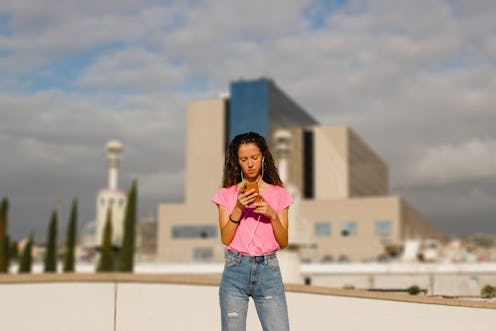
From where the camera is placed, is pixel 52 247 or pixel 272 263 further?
pixel 52 247

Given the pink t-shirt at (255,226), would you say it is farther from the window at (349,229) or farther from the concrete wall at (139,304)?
the window at (349,229)

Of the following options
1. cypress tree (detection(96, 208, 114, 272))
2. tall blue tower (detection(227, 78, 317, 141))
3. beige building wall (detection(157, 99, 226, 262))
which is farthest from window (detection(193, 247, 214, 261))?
cypress tree (detection(96, 208, 114, 272))

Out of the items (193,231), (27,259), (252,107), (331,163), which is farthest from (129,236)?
(331,163)

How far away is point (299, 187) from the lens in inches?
3541

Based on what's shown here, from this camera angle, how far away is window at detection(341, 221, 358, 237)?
7438cm

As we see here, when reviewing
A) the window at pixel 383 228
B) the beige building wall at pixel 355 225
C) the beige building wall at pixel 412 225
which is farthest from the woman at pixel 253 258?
the beige building wall at pixel 412 225

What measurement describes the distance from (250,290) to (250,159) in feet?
3.23

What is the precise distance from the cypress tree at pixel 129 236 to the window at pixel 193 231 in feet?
98.3

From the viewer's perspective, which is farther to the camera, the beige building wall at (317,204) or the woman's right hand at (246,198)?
the beige building wall at (317,204)

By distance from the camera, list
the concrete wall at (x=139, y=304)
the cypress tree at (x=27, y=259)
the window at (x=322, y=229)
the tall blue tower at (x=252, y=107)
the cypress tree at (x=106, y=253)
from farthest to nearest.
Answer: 1. the tall blue tower at (x=252, y=107)
2. the window at (x=322, y=229)
3. the cypress tree at (x=27, y=259)
4. the cypress tree at (x=106, y=253)
5. the concrete wall at (x=139, y=304)

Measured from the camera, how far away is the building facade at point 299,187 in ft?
243

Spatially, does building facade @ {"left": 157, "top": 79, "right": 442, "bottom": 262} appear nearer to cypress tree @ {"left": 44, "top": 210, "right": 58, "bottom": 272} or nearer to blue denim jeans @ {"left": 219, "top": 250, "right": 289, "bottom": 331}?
cypress tree @ {"left": 44, "top": 210, "right": 58, "bottom": 272}

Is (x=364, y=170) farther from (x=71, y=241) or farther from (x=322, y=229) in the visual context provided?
(x=71, y=241)

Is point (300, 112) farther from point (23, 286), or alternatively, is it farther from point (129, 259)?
point (23, 286)
